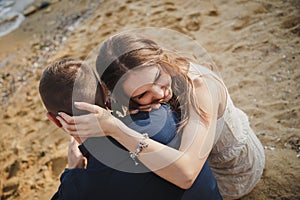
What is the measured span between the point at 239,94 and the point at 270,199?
955 mm

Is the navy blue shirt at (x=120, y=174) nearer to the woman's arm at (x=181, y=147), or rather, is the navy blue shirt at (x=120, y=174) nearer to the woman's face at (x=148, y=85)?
the woman's arm at (x=181, y=147)

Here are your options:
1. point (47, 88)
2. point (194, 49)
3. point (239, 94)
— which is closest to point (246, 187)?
point (239, 94)

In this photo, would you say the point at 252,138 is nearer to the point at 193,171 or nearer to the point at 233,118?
the point at 233,118

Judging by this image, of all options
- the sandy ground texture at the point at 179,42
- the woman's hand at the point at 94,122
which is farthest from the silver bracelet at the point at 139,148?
the sandy ground texture at the point at 179,42

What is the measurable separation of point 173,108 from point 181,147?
0.86ft

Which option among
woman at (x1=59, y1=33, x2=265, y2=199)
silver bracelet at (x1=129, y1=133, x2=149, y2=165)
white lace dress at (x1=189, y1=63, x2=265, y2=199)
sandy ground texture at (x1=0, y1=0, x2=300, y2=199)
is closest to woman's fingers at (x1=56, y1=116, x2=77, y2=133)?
woman at (x1=59, y1=33, x2=265, y2=199)

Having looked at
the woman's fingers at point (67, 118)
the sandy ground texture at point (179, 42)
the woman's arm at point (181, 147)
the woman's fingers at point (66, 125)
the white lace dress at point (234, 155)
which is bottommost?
the sandy ground texture at point (179, 42)

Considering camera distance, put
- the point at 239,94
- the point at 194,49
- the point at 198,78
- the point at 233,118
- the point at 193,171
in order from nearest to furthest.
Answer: the point at 193,171 < the point at 198,78 < the point at 233,118 < the point at 239,94 < the point at 194,49

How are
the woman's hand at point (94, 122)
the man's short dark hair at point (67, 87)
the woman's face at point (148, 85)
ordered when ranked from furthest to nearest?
the woman's face at point (148, 85), the man's short dark hair at point (67, 87), the woman's hand at point (94, 122)

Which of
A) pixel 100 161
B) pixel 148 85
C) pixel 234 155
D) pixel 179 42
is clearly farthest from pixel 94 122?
pixel 179 42

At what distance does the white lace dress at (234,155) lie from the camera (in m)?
1.83

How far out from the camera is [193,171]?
1468 millimetres

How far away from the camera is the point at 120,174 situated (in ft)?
4.62

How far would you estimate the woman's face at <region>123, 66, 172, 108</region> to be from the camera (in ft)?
5.44
